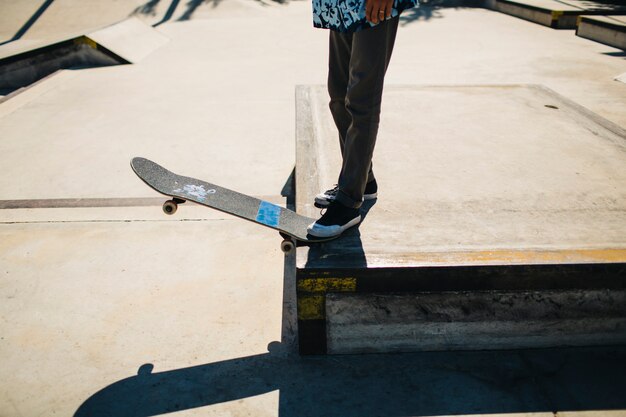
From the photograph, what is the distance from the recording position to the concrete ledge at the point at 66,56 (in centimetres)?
741

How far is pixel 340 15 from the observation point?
2.02 m

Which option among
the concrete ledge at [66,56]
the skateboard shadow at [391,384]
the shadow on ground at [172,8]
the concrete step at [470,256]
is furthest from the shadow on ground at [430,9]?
the skateboard shadow at [391,384]

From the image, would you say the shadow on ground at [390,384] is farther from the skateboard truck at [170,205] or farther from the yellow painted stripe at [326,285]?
the skateboard truck at [170,205]

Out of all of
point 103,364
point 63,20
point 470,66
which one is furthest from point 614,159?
point 63,20

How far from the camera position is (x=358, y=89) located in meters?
2.09

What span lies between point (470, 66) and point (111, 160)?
18.8 feet

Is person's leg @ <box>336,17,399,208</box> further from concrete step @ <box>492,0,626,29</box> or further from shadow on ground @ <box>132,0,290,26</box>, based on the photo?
shadow on ground @ <box>132,0,290,26</box>

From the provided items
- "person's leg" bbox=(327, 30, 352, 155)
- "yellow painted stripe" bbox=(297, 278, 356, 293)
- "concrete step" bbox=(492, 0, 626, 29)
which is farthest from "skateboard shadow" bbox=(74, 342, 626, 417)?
"concrete step" bbox=(492, 0, 626, 29)

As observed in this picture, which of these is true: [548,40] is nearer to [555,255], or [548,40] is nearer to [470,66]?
[470,66]

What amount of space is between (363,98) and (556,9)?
10.7m

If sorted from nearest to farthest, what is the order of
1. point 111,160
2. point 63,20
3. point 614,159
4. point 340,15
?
1. point 340,15
2. point 614,159
3. point 111,160
4. point 63,20

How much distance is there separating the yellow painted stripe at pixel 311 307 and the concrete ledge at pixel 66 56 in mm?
7077

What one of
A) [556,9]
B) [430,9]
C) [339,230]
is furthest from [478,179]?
[430,9]

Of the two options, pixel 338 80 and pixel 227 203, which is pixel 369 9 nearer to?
pixel 338 80
